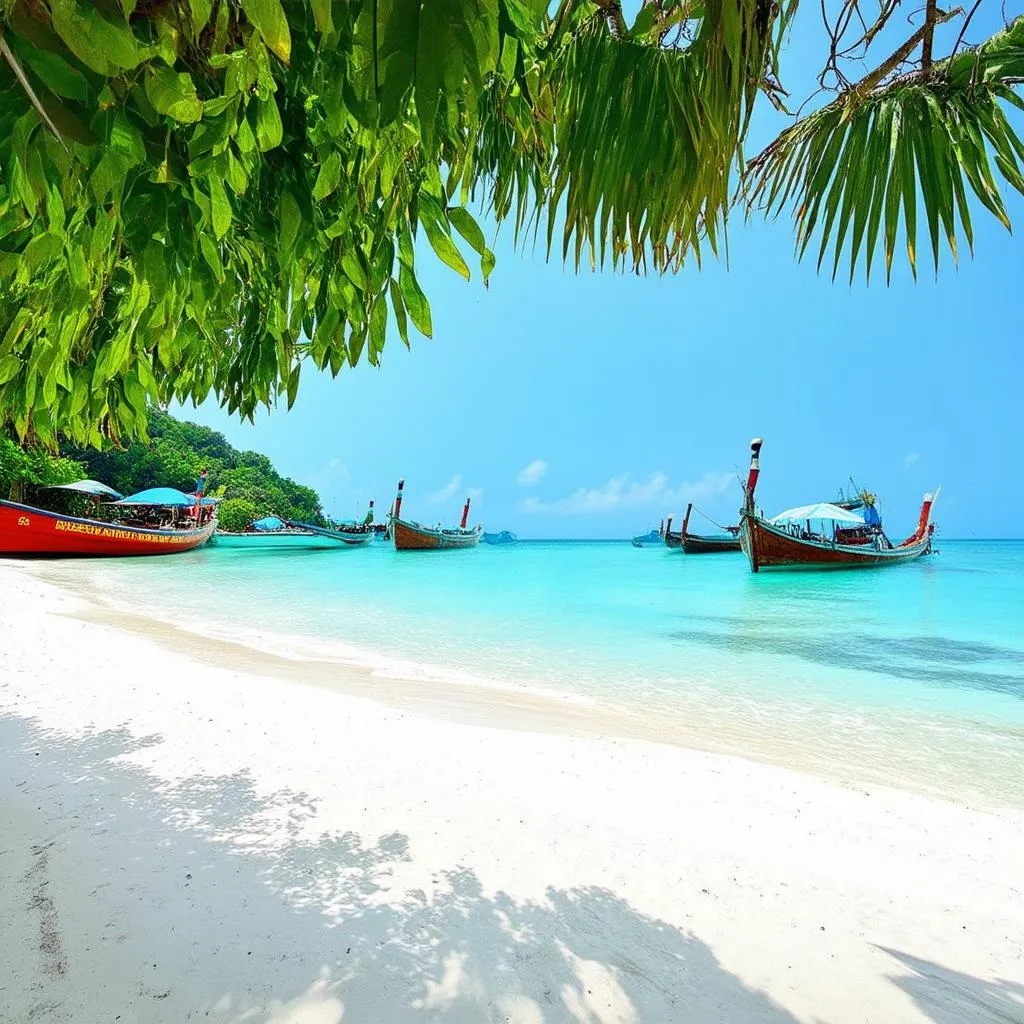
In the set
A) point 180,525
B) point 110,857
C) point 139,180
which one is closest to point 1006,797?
point 110,857

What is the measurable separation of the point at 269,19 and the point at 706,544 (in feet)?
151

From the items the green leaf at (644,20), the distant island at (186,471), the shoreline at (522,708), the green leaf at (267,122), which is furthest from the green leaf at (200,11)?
the distant island at (186,471)

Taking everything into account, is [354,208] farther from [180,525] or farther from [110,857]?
[180,525]

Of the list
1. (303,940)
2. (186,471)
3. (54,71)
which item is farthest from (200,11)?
(186,471)

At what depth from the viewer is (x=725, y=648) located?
10148 mm

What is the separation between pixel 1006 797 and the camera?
3955mm

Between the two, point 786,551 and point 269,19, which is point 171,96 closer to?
point 269,19

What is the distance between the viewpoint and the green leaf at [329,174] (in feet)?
→ 2.94

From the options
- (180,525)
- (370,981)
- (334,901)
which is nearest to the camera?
(370,981)

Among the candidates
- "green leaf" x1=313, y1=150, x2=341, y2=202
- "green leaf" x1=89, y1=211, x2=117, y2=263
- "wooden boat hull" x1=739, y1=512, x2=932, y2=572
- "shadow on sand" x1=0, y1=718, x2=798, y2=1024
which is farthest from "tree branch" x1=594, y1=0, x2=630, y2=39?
"wooden boat hull" x1=739, y1=512, x2=932, y2=572

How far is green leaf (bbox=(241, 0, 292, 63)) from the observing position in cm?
48

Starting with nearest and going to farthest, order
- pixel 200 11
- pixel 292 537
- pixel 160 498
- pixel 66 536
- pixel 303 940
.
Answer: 1. pixel 200 11
2. pixel 303 940
3. pixel 66 536
4. pixel 160 498
5. pixel 292 537

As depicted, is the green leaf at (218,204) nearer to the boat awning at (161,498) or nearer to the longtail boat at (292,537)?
the boat awning at (161,498)

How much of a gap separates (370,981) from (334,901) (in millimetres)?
407
